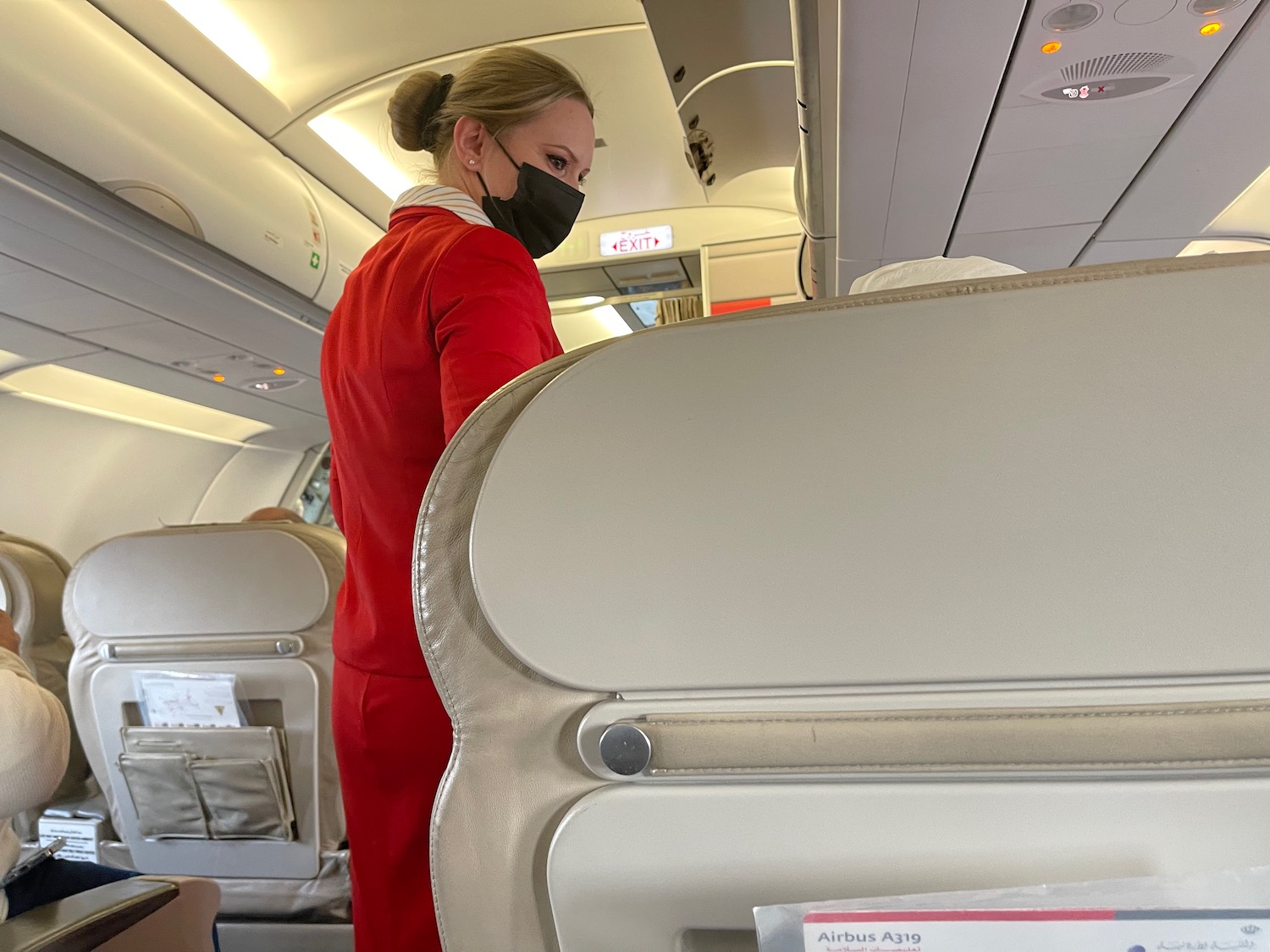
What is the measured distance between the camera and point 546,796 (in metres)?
0.77

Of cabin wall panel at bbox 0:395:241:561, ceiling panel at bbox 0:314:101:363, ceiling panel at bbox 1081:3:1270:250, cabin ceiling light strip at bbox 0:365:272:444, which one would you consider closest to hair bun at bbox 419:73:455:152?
ceiling panel at bbox 1081:3:1270:250

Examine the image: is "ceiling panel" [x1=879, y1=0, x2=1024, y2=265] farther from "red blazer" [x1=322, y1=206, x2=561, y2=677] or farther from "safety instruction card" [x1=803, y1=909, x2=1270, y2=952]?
"safety instruction card" [x1=803, y1=909, x2=1270, y2=952]

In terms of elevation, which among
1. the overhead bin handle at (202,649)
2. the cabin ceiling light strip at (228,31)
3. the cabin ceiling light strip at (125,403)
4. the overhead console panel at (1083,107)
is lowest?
the overhead bin handle at (202,649)

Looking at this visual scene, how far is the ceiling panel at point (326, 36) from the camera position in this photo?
316 cm

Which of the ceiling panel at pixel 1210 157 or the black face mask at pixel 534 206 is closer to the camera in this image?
the black face mask at pixel 534 206

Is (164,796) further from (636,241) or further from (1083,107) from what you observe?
(636,241)

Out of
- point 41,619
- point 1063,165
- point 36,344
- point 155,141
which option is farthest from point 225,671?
point 1063,165

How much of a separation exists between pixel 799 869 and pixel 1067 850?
21cm

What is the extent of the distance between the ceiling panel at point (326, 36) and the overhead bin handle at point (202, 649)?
7.23 feet

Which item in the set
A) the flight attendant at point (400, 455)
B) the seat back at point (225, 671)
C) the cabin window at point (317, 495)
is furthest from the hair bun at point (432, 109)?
the cabin window at point (317, 495)

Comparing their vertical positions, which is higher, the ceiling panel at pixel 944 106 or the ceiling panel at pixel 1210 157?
the ceiling panel at pixel 944 106

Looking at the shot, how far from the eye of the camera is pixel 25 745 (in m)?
1.28

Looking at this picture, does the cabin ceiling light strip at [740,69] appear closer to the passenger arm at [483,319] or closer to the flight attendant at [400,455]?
the flight attendant at [400,455]

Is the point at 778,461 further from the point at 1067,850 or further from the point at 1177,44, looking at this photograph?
the point at 1177,44
